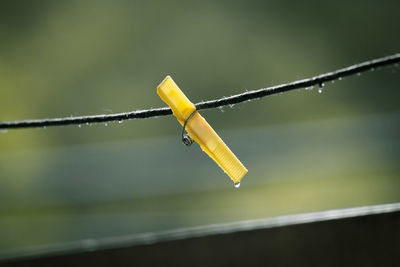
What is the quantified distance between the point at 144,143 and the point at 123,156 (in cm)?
16

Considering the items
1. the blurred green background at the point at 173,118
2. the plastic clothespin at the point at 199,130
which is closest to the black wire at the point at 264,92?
the plastic clothespin at the point at 199,130

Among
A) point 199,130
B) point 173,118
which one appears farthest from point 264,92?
point 173,118

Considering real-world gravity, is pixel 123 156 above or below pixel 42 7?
below

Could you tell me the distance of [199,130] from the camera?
40cm

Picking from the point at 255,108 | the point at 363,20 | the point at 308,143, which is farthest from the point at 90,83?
the point at 363,20

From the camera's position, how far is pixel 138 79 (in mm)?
2889

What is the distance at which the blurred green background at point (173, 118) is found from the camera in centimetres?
256

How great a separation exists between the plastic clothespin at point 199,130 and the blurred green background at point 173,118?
2.04m

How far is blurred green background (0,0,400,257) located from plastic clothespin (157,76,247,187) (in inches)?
80.1

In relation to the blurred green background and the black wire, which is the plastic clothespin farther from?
the blurred green background

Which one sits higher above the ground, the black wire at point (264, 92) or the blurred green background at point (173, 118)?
the blurred green background at point (173, 118)

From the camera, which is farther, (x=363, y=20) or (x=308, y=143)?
(x=363, y=20)

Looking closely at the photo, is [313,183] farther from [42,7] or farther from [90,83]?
[42,7]

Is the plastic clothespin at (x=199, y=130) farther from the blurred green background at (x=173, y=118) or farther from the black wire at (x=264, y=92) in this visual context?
the blurred green background at (x=173, y=118)
